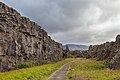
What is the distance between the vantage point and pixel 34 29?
111562 mm

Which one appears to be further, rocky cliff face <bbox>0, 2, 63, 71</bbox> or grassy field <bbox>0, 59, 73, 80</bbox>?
rocky cliff face <bbox>0, 2, 63, 71</bbox>

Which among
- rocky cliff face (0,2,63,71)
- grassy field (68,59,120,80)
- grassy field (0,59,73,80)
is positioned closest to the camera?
grassy field (0,59,73,80)

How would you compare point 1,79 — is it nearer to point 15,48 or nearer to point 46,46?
point 15,48

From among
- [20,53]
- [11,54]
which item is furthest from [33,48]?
[11,54]

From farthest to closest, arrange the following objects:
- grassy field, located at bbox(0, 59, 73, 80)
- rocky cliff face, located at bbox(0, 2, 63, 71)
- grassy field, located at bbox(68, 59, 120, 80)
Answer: rocky cliff face, located at bbox(0, 2, 63, 71) < grassy field, located at bbox(68, 59, 120, 80) < grassy field, located at bbox(0, 59, 73, 80)

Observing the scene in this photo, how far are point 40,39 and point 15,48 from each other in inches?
1813

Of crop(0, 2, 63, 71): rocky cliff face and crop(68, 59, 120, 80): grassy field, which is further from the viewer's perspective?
crop(0, 2, 63, 71): rocky cliff face

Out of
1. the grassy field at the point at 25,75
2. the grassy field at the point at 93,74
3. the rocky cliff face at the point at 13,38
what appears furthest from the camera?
the rocky cliff face at the point at 13,38

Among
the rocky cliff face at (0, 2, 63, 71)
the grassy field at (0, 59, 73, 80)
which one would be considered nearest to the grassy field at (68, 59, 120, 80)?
the grassy field at (0, 59, 73, 80)

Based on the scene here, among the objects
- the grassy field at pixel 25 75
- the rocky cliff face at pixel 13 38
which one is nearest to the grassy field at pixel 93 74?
the grassy field at pixel 25 75

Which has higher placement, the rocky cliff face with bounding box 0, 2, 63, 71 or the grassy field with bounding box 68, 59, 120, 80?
the rocky cliff face with bounding box 0, 2, 63, 71

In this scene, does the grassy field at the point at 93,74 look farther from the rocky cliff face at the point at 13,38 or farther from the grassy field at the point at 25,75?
the rocky cliff face at the point at 13,38

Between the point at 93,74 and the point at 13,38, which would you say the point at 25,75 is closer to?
the point at 93,74

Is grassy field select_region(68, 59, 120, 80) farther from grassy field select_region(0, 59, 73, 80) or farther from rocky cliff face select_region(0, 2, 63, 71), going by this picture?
rocky cliff face select_region(0, 2, 63, 71)
